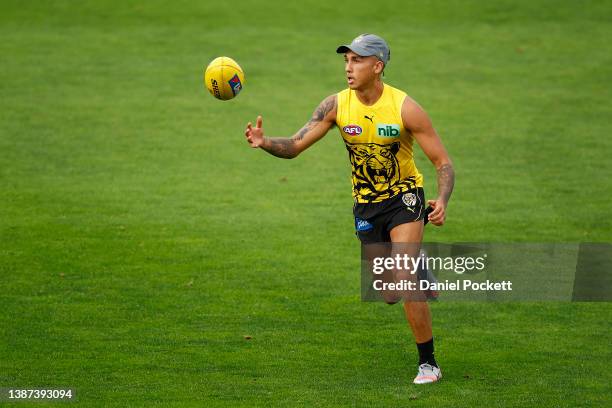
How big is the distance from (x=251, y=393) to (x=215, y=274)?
3644 mm

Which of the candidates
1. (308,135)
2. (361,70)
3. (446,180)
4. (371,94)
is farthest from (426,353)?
(361,70)

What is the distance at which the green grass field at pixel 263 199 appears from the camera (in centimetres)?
951

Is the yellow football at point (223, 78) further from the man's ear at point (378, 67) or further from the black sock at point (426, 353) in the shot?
the black sock at point (426, 353)

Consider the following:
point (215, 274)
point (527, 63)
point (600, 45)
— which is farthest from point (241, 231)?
point (600, 45)

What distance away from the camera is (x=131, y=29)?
81.6 ft

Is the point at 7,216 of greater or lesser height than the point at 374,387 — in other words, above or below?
above

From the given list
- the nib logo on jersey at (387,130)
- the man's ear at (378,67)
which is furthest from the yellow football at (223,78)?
the nib logo on jersey at (387,130)

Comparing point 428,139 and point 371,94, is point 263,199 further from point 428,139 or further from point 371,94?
point 428,139

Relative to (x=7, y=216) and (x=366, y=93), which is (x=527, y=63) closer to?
(x=7, y=216)

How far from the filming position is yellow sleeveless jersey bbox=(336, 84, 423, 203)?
9203mm

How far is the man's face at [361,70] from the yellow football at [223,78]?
1.45 meters

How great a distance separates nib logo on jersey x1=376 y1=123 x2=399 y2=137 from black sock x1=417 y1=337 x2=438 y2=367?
189 centimetres

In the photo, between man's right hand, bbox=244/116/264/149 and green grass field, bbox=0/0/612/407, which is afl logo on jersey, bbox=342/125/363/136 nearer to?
man's right hand, bbox=244/116/264/149

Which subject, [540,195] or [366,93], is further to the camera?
[540,195]
